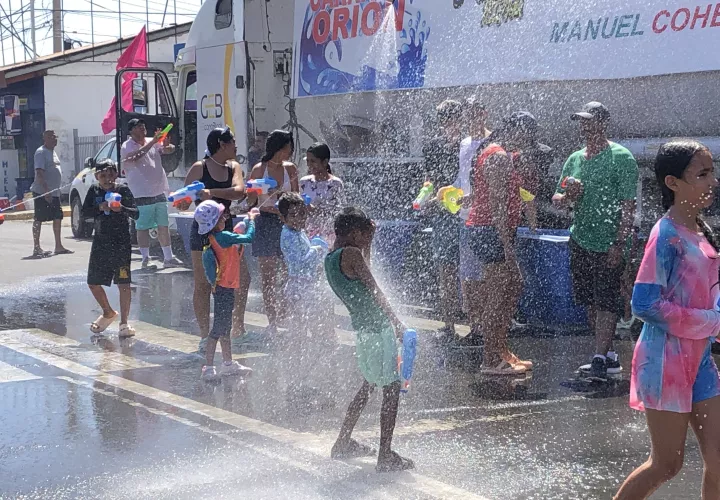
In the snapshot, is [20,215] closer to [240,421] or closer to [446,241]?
[446,241]

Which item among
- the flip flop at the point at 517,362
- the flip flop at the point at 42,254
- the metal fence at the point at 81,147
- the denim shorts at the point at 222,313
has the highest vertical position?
the metal fence at the point at 81,147

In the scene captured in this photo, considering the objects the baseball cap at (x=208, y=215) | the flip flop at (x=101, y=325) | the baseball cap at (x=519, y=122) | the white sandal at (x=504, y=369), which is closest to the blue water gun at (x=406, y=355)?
the white sandal at (x=504, y=369)

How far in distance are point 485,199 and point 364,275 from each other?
2.29 meters

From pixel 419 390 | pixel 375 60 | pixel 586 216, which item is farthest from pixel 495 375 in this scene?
pixel 375 60

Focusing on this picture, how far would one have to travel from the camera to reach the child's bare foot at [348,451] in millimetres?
5270

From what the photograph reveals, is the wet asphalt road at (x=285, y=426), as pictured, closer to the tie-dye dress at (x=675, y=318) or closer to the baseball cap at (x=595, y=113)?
the tie-dye dress at (x=675, y=318)

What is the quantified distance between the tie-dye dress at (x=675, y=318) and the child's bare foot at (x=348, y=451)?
1885 mm

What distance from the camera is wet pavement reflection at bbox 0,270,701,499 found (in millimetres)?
4895

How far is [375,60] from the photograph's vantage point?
11.2m

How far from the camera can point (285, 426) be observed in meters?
6.00

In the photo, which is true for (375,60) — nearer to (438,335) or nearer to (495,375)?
(438,335)

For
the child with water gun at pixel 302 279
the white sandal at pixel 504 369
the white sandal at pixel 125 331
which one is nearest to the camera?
the child with water gun at pixel 302 279

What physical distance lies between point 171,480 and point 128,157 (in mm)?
8275

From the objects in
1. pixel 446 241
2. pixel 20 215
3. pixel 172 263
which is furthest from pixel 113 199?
pixel 20 215
